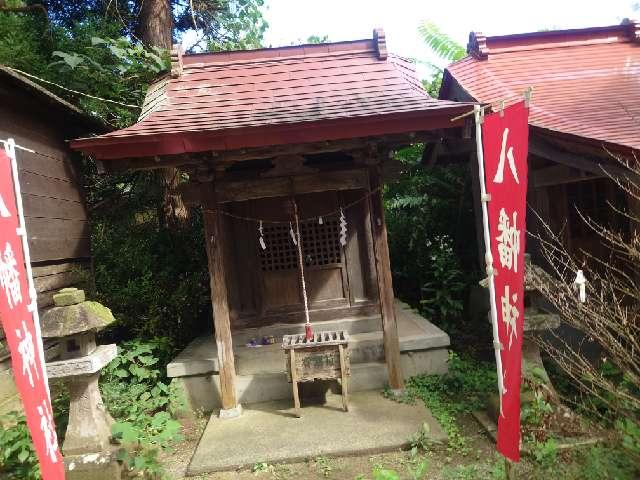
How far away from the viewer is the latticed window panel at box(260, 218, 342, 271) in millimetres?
6848

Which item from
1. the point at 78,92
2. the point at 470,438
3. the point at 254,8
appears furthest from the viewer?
the point at 254,8

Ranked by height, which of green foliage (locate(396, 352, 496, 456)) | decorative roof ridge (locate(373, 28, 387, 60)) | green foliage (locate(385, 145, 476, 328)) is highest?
decorative roof ridge (locate(373, 28, 387, 60))

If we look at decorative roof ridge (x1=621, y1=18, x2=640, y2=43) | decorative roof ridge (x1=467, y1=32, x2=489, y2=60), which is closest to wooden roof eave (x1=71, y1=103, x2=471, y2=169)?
decorative roof ridge (x1=467, y1=32, x2=489, y2=60)

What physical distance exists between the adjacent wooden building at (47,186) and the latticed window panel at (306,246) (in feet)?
10.1

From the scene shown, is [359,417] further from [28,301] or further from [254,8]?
[254,8]

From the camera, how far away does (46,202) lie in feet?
20.0

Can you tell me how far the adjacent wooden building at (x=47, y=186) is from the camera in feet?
17.6

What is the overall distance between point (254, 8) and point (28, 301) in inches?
424

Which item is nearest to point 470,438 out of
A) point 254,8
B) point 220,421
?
point 220,421

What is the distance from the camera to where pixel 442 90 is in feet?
31.3

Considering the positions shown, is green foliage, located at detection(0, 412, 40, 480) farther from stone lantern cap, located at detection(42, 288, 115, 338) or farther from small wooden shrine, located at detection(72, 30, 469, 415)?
small wooden shrine, located at detection(72, 30, 469, 415)

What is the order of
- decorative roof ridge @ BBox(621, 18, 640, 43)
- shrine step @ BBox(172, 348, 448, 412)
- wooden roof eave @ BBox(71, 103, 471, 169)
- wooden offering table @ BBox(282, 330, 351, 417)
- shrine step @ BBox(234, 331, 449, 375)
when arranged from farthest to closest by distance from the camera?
decorative roof ridge @ BBox(621, 18, 640, 43) < shrine step @ BBox(234, 331, 449, 375) < shrine step @ BBox(172, 348, 448, 412) < wooden offering table @ BBox(282, 330, 351, 417) < wooden roof eave @ BBox(71, 103, 471, 169)

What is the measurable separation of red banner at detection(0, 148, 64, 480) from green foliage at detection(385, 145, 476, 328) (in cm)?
721

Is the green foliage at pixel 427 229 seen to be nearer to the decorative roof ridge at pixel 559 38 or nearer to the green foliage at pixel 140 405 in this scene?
the decorative roof ridge at pixel 559 38
